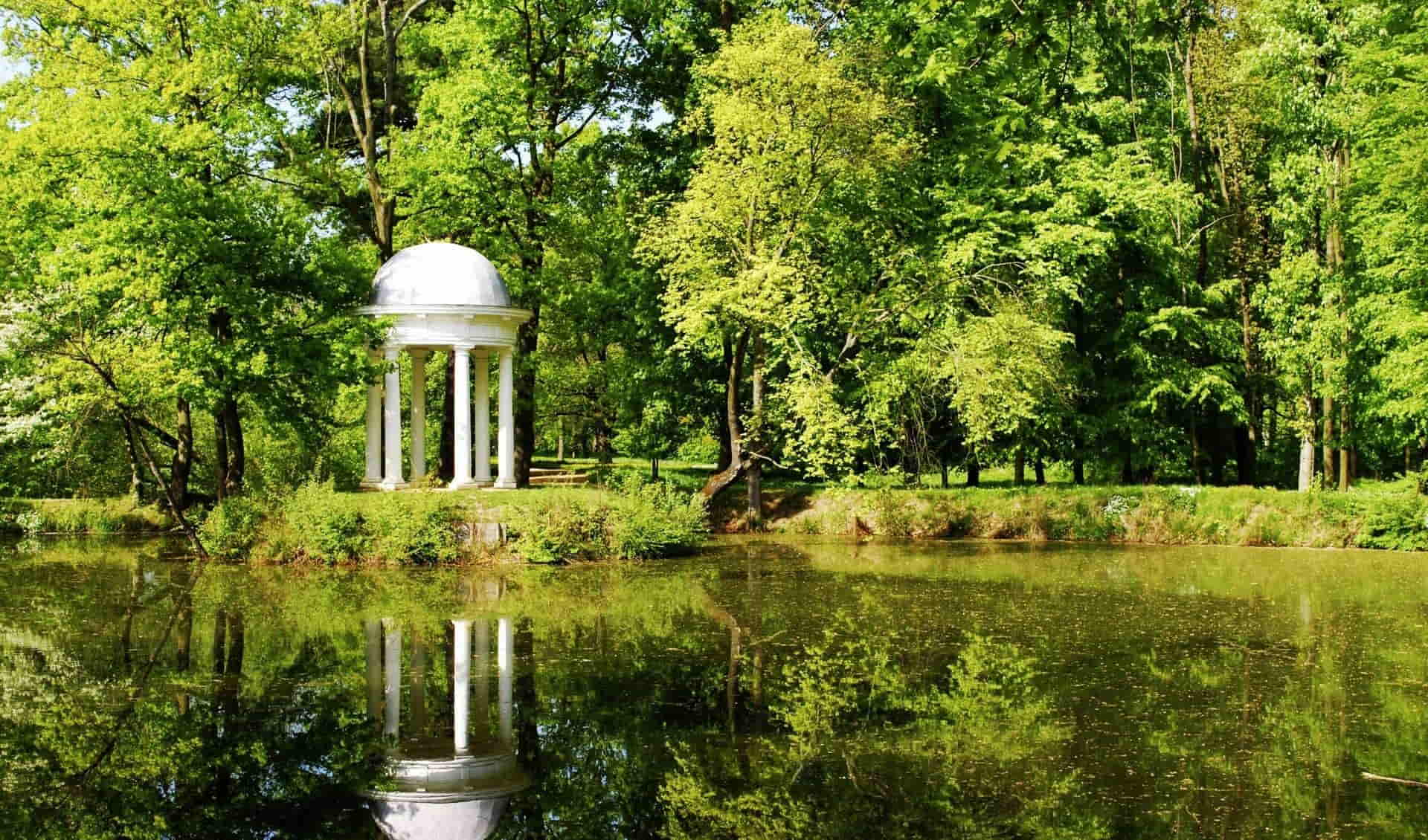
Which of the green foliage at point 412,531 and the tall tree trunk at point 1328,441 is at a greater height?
the tall tree trunk at point 1328,441

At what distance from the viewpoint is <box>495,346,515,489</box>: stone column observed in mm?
25219

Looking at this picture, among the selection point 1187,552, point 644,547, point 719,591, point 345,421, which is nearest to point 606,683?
point 719,591

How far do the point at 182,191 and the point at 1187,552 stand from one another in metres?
18.6

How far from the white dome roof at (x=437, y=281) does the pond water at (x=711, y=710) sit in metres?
7.39

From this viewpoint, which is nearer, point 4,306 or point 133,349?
point 133,349

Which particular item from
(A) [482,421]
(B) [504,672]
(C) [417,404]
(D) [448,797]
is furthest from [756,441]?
(D) [448,797]

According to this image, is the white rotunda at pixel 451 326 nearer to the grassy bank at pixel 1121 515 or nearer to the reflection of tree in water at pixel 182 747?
the grassy bank at pixel 1121 515

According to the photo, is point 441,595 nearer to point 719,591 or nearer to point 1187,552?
point 719,591

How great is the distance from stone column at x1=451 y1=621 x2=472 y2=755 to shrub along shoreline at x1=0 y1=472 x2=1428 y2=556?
679 centimetres

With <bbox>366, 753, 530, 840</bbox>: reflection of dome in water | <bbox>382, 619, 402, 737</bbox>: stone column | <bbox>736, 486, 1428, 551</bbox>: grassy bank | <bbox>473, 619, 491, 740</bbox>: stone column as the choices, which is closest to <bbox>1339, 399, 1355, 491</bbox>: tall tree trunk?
<bbox>736, 486, 1428, 551</bbox>: grassy bank

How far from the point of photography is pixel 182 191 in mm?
20406

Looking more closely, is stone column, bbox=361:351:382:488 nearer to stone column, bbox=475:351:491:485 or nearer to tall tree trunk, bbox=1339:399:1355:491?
stone column, bbox=475:351:491:485

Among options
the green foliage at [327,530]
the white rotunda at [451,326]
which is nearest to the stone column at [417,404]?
the white rotunda at [451,326]

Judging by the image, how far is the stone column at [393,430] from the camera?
79.8 ft
